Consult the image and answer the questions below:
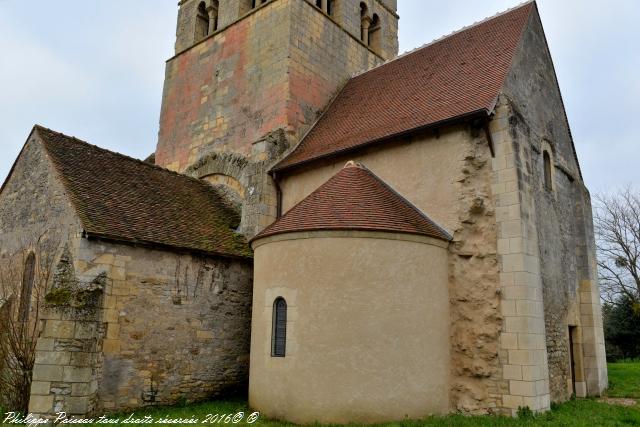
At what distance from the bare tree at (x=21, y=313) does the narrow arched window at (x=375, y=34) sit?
42.6ft

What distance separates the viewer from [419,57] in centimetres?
1428

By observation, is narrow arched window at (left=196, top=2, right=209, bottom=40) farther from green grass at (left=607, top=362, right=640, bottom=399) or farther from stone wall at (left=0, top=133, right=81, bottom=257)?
green grass at (left=607, top=362, right=640, bottom=399)

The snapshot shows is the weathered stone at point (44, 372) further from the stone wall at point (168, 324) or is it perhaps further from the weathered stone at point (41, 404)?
the stone wall at point (168, 324)

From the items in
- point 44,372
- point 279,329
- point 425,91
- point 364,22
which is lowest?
point 44,372

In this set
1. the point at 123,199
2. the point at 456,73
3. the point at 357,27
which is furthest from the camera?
the point at 357,27

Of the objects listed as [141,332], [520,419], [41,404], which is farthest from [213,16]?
[520,419]

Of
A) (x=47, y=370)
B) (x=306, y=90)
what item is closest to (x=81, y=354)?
(x=47, y=370)

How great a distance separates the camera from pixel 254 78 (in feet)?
50.4

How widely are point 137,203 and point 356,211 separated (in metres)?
5.00

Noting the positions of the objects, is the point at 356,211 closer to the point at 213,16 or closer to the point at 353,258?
the point at 353,258

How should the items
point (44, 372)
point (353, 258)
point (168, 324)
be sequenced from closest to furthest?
point (44, 372) < point (353, 258) < point (168, 324)

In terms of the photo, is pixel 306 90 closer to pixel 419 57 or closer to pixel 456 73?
pixel 419 57

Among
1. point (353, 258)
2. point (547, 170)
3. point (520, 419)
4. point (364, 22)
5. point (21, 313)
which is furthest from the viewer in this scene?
point (364, 22)

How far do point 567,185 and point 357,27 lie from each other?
29.7 feet
